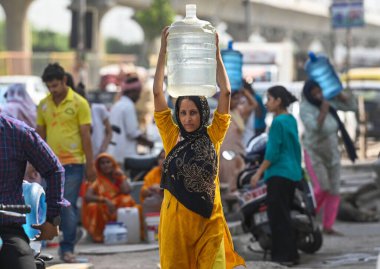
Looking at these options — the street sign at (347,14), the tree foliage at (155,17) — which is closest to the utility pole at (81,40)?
the street sign at (347,14)

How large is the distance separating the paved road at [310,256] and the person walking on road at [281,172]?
0.22 metres

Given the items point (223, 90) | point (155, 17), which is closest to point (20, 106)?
point (223, 90)

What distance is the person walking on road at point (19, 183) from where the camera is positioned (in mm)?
6078

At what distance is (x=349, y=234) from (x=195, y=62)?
6427mm

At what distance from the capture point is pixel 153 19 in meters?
76.7

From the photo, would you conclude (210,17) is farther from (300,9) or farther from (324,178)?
(324,178)

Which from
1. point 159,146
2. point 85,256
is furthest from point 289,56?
point 85,256

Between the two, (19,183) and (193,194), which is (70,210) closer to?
(193,194)

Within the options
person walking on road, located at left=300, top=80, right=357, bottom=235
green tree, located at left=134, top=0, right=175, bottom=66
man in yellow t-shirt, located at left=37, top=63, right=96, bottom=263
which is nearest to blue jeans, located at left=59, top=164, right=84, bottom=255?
man in yellow t-shirt, located at left=37, top=63, right=96, bottom=263

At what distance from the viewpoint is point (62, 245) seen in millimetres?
11312

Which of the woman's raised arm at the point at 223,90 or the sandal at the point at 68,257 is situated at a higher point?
the woman's raised arm at the point at 223,90

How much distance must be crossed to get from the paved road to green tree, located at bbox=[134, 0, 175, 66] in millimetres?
58766

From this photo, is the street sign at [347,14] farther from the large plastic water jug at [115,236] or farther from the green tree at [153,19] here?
the green tree at [153,19]

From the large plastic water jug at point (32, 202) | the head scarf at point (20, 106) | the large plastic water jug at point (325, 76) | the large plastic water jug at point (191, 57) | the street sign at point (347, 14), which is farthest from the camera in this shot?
the street sign at point (347, 14)
